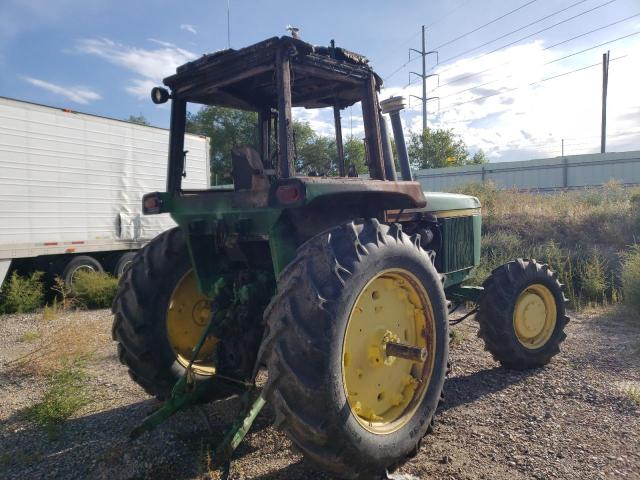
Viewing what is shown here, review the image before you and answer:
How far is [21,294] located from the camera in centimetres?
889

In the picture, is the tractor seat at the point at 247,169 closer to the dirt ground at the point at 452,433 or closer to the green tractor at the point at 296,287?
the green tractor at the point at 296,287

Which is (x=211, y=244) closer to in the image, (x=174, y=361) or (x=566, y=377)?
(x=174, y=361)

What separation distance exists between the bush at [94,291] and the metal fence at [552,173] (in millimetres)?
13798

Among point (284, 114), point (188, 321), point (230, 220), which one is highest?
point (284, 114)

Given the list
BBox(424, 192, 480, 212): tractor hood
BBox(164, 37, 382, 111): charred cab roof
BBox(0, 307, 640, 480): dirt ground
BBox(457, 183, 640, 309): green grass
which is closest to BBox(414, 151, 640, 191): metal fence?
BBox(457, 183, 640, 309): green grass

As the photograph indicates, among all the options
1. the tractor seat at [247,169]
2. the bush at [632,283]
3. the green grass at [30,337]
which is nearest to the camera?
the tractor seat at [247,169]

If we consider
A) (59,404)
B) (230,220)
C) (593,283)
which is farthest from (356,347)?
(593,283)

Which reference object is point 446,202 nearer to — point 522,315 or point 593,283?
point 522,315

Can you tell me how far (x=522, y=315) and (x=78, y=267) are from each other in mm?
8746

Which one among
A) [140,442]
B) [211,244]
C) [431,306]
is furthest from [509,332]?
[140,442]

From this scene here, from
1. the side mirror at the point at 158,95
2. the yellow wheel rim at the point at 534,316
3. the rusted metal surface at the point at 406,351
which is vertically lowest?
the yellow wheel rim at the point at 534,316

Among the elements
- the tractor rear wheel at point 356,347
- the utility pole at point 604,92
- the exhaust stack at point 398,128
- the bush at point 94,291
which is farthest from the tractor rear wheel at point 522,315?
the utility pole at point 604,92

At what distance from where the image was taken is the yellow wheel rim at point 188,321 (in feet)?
13.1

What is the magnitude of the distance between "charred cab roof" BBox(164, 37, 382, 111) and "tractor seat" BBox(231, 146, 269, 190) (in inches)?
19.3
